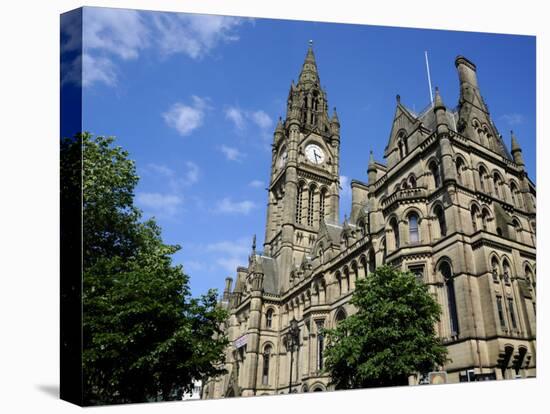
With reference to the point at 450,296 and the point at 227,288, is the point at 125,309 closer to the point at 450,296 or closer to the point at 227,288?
the point at 450,296

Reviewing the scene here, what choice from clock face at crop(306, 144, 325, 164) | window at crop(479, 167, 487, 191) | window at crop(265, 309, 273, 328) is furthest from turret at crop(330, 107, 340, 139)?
window at crop(479, 167, 487, 191)

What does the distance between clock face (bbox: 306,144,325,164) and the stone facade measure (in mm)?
14210

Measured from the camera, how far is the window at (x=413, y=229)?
26922 mm

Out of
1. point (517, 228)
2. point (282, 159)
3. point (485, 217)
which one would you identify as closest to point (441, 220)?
point (485, 217)

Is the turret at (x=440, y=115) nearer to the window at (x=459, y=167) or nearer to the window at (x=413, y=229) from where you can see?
the window at (x=459, y=167)

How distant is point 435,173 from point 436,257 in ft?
19.1

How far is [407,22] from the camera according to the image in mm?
19328

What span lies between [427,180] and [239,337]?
31.9 m

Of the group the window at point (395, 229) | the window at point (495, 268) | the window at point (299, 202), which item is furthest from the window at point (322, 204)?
the window at point (495, 268)

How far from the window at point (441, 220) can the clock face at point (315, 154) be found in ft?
117

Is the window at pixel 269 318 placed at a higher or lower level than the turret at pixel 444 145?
lower

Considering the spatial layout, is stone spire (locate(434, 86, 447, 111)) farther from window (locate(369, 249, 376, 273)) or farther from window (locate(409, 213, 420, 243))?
window (locate(369, 249, 376, 273))

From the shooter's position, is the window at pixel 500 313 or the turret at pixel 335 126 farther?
the turret at pixel 335 126

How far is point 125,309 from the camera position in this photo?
1725 cm
